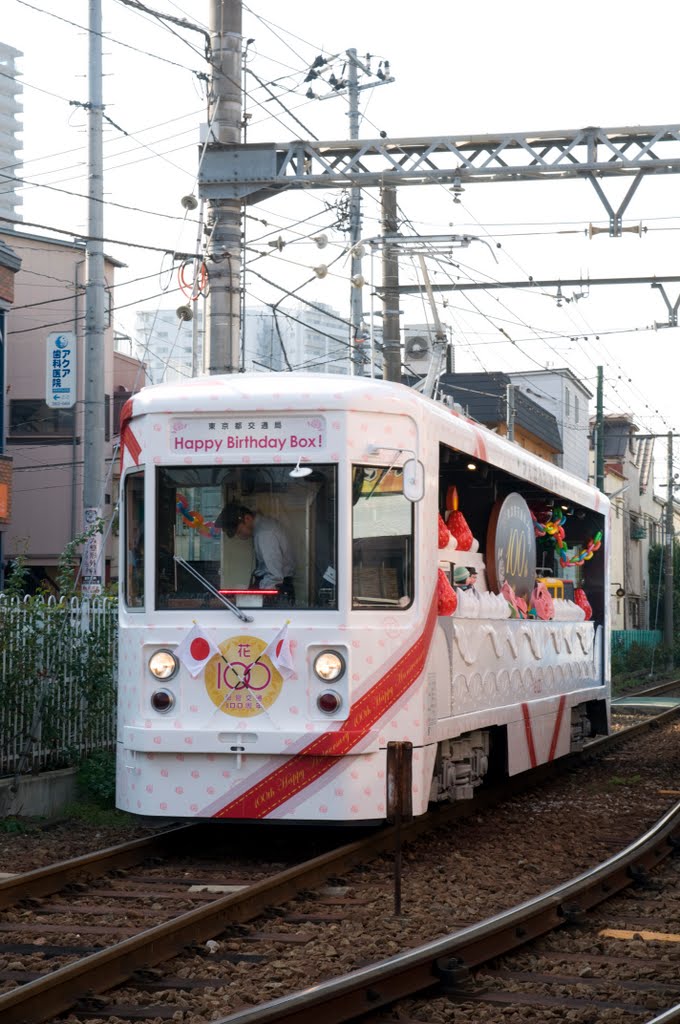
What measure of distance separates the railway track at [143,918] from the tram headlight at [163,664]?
110 cm

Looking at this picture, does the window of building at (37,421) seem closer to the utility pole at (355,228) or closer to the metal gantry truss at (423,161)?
the utility pole at (355,228)

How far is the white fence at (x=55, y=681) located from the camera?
12016mm

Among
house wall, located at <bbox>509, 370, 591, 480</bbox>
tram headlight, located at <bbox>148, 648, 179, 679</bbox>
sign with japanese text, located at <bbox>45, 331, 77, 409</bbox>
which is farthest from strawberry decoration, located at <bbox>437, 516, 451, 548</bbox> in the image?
house wall, located at <bbox>509, 370, 591, 480</bbox>

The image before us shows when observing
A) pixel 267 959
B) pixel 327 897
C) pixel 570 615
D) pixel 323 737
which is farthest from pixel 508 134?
pixel 267 959

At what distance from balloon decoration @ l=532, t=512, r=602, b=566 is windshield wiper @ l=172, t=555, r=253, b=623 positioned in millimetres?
5687

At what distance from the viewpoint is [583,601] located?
677 inches

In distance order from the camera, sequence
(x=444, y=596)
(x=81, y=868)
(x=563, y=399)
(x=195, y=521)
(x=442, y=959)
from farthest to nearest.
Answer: (x=563, y=399), (x=444, y=596), (x=195, y=521), (x=81, y=868), (x=442, y=959)

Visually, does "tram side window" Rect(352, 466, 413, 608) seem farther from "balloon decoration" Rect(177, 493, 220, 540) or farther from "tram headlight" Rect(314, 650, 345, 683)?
"balloon decoration" Rect(177, 493, 220, 540)

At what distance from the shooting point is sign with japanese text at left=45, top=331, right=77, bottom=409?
27875 millimetres

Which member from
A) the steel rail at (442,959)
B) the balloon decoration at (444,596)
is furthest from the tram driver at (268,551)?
the steel rail at (442,959)

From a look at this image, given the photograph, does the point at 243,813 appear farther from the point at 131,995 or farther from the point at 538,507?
the point at 538,507

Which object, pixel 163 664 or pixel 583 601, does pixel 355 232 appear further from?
pixel 163 664

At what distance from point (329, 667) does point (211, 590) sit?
0.95 metres

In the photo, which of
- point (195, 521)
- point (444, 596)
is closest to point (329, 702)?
point (444, 596)
